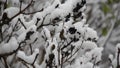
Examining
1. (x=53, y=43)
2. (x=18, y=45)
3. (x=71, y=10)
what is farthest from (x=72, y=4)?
(x=18, y=45)

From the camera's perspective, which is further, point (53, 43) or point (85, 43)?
point (85, 43)

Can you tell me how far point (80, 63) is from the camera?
7.10ft

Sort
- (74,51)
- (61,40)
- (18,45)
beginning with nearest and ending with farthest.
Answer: (18,45) < (61,40) < (74,51)

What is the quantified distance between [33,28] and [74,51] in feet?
1.49

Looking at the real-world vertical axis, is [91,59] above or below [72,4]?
below

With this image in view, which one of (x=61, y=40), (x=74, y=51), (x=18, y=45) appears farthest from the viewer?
(x=74, y=51)

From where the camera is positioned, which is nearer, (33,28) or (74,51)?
(33,28)

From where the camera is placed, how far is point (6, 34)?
1.99 metres

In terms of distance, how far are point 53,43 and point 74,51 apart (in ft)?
1.19

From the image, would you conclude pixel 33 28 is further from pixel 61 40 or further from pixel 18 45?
pixel 61 40

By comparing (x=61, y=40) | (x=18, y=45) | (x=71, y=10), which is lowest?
(x=18, y=45)

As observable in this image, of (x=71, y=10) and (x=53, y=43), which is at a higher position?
(x=71, y=10)

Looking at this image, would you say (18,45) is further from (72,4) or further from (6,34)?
(72,4)

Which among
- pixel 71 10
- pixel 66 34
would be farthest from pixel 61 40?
pixel 71 10
